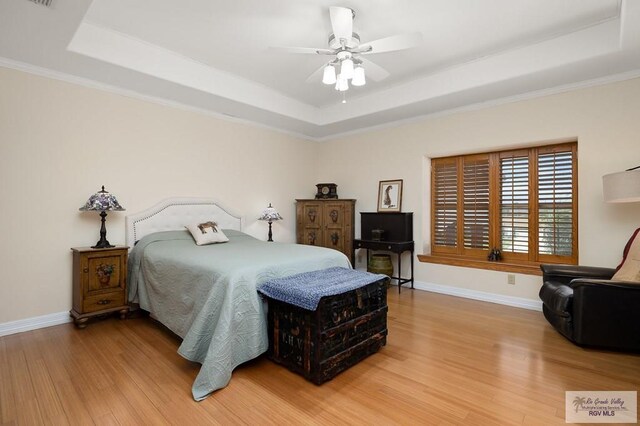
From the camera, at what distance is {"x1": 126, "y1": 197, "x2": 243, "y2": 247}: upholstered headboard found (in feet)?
12.1

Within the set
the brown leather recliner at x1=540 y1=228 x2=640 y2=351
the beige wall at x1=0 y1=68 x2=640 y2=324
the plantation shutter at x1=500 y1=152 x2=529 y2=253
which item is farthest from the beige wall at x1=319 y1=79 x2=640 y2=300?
the brown leather recliner at x1=540 y1=228 x2=640 y2=351

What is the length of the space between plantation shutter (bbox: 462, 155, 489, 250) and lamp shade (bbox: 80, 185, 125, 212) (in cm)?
425

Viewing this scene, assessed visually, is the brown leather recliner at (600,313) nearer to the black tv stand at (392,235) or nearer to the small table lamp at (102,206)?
the black tv stand at (392,235)

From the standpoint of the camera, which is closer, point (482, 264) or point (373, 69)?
point (373, 69)

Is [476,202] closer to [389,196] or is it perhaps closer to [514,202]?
[514,202]

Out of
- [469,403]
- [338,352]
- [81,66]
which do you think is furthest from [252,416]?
[81,66]

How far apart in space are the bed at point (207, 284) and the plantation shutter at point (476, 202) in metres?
2.20

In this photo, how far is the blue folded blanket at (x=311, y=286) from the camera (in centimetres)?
208

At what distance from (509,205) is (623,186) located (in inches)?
55.7

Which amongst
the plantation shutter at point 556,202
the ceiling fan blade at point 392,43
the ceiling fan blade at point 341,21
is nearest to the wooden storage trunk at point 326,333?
the ceiling fan blade at point 392,43

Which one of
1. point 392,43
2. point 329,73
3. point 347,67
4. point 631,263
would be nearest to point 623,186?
point 631,263

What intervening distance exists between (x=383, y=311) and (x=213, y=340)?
1.33 meters
